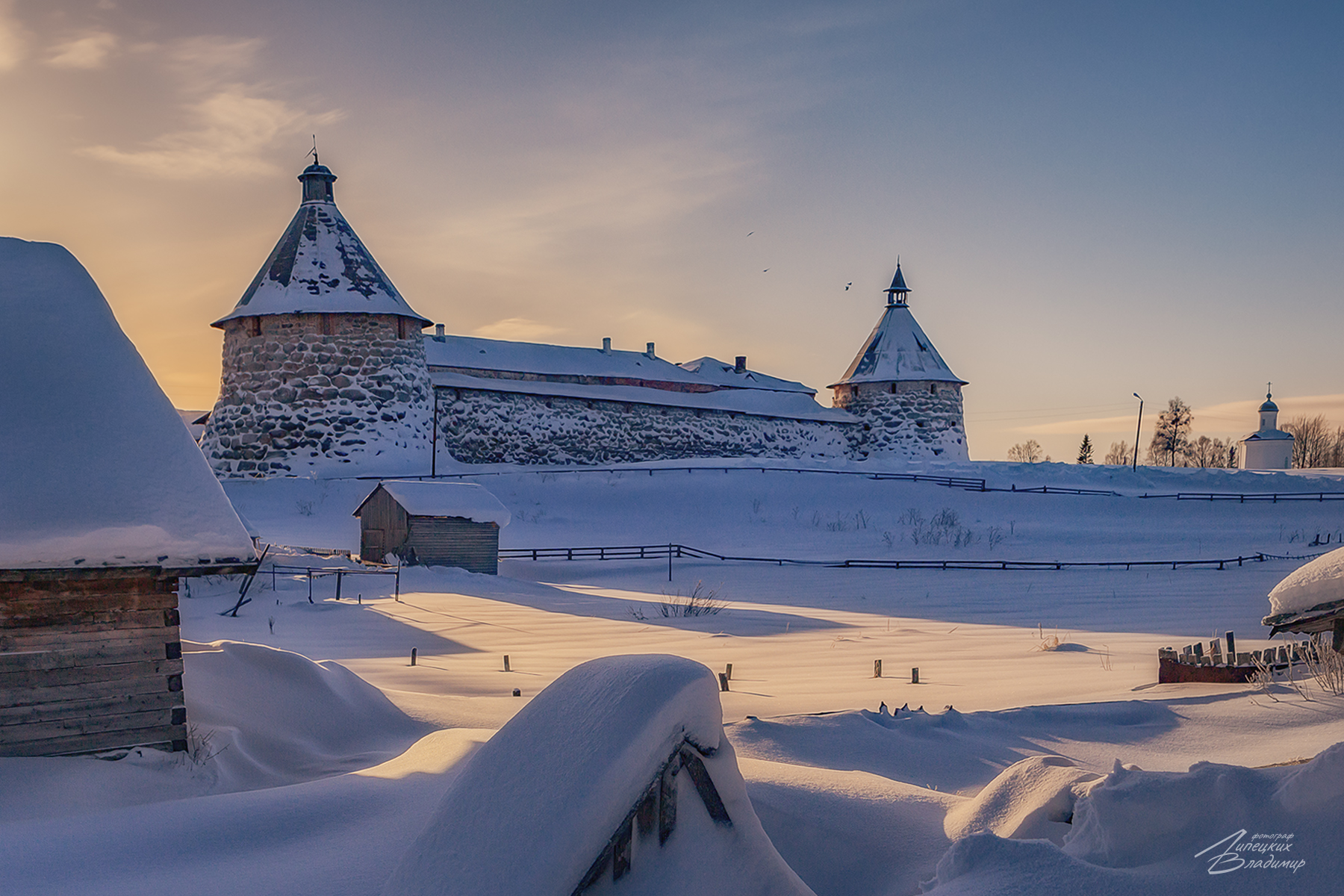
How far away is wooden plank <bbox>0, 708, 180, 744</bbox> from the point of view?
5.47 m

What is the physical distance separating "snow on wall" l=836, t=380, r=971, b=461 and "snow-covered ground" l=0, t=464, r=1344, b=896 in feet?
65.7

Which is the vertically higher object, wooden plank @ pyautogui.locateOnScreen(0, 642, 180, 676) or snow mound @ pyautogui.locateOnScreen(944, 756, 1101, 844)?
wooden plank @ pyautogui.locateOnScreen(0, 642, 180, 676)

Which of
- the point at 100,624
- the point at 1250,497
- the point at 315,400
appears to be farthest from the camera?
the point at 315,400

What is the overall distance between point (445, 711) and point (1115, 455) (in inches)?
3287

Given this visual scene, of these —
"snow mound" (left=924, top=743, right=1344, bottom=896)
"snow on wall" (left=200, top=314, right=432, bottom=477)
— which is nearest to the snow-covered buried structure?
"snow on wall" (left=200, top=314, right=432, bottom=477)

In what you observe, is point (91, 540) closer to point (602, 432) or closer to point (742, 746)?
point (742, 746)

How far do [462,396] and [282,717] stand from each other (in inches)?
983

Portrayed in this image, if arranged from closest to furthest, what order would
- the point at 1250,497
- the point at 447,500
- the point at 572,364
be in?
the point at 447,500
the point at 1250,497
the point at 572,364

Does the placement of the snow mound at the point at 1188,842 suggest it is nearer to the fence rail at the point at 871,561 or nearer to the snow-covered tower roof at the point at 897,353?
the fence rail at the point at 871,561

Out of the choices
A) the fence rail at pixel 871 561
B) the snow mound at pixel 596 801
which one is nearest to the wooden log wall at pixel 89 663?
the snow mound at pixel 596 801

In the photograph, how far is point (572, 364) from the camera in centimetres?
3831

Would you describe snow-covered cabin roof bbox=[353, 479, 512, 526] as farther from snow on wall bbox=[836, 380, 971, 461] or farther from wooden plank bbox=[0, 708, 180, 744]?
snow on wall bbox=[836, 380, 971, 461]

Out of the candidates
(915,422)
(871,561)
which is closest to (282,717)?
(871,561)

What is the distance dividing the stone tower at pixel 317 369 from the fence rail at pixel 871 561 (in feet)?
27.2
